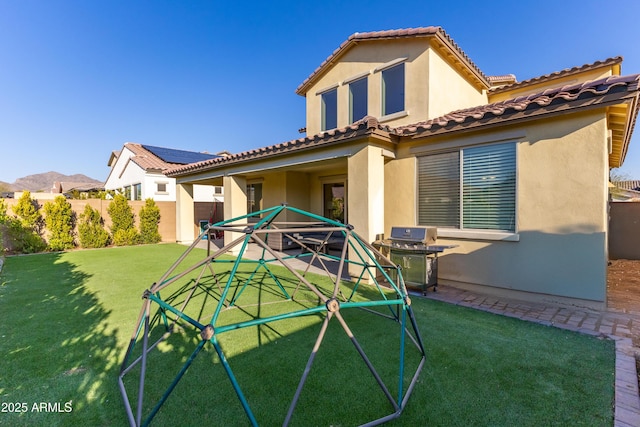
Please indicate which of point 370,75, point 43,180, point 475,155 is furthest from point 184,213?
point 43,180

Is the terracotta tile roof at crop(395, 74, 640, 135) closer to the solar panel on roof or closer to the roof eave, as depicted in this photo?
the roof eave

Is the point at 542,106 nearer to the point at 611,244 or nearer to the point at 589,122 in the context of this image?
the point at 589,122

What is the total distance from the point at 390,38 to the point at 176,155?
23.7 m

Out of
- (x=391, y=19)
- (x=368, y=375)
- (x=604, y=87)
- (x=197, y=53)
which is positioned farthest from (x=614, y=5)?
(x=197, y=53)

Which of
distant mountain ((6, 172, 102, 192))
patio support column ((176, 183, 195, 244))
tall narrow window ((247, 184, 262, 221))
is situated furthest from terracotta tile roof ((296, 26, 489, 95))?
distant mountain ((6, 172, 102, 192))

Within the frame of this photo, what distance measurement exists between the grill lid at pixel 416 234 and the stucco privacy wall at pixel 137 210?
1456 centimetres

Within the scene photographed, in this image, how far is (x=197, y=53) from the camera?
51.9 ft

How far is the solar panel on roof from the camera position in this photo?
81.9ft

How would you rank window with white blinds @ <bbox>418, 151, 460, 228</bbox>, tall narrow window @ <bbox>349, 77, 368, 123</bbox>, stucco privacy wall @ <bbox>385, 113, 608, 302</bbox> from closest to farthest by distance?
stucco privacy wall @ <bbox>385, 113, 608, 302</bbox> < window with white blinds @ <bbox>418, 151, 460, 228</bbox> < tall narrow window @ <bbox>349, 77, 368, 123</bbox>

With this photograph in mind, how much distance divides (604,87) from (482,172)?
2.42 metres

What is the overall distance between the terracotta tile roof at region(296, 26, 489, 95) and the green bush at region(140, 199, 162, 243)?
34.8ft

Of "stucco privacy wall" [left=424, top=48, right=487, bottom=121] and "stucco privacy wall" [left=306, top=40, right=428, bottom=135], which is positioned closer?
"stucco privacy wall" [left=424, top=48, right=487, bottom=121]

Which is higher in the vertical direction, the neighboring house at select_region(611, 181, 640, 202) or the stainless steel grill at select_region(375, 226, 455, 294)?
the neighboring house at select_region(611, 181, 640, 202)

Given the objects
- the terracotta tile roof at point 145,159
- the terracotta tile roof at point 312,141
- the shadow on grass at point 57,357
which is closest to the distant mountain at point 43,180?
the terracotta tile roof at point 145,159
